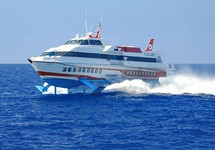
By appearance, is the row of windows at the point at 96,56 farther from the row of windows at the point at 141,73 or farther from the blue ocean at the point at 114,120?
the blue ocean at the point at 114,120

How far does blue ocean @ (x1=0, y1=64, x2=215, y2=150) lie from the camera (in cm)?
2417

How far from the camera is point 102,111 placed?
36062mm

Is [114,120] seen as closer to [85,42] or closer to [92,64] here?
[92,64]

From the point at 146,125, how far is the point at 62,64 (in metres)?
17.1

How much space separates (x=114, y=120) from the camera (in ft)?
104

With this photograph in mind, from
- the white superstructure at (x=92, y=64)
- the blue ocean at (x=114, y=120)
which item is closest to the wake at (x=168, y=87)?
the blue ocean at (x=114, y=120)

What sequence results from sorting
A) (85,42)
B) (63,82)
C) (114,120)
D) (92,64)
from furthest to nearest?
(85,42)
(92,64)
(63,82)
(114,120)

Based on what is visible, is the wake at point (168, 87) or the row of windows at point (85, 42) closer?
the row of windows at point (85, 42)

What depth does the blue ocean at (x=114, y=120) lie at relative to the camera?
24.2m

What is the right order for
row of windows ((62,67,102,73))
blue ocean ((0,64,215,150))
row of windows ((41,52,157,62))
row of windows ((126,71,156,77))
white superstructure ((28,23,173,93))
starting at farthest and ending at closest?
row of windows ((126,71,156,77))
row of windows ((41,52,157,62))
row of windows ((62,67,102,73))
white superstructure ((28,23,173,93))
blue ocean ((0,64,215,150))

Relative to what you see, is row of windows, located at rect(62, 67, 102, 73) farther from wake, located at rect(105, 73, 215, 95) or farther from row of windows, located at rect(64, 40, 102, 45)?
row of windows, located at rect(64, 40, 102, 45)

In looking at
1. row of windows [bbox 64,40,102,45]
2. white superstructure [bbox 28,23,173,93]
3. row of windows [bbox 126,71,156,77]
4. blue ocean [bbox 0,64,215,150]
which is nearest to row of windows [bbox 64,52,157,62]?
white superstructure [bbox 28,23,173,93]

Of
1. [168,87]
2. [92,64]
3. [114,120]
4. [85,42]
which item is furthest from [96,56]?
[114,120]

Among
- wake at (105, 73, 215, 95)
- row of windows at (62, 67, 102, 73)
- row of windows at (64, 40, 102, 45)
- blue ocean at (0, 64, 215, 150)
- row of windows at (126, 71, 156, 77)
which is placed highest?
row of windows at (64, 40, 102, 45)
